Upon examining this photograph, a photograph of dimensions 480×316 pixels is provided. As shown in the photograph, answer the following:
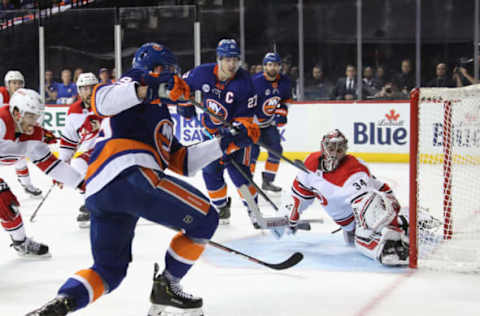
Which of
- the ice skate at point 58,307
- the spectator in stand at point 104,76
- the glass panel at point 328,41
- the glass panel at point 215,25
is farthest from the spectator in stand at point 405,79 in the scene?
the ice skate at point 58,307

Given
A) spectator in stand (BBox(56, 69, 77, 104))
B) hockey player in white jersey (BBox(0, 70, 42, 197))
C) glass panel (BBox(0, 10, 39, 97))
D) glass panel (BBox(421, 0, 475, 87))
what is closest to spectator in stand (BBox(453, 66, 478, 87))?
glass panel (BBox(421, 0, 475, 87))

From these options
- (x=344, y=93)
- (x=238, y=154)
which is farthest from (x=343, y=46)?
(x=238, y=154)

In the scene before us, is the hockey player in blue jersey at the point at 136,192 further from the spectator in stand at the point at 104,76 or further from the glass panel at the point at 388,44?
the glass panel at the point at 388,44

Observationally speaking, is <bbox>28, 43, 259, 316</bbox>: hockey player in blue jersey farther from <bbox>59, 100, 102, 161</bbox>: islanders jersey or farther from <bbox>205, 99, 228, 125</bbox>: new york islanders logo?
<bbox>59, 100, 102, 161</bbox>: islanders jersey

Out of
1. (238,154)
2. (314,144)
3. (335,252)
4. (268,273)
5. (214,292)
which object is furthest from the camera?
(314,144)

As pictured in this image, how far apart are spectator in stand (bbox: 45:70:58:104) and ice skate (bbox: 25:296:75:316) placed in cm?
725

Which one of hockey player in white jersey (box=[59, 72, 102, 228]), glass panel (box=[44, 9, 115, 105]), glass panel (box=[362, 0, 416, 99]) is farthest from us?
glass panel (box=[44, 9, 115, 105])

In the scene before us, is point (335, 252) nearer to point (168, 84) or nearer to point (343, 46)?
point (168, 84)

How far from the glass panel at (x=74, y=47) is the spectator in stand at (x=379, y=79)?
3653 millimetres

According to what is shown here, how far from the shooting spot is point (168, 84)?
222cm

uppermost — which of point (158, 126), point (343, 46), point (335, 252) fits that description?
point (343, 46)

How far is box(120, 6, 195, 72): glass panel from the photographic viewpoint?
896 cm

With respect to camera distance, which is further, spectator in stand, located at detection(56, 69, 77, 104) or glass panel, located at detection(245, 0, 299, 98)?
glass panel, located at detection(245, 0, 299, 98)

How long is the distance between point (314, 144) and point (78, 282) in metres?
6.07
